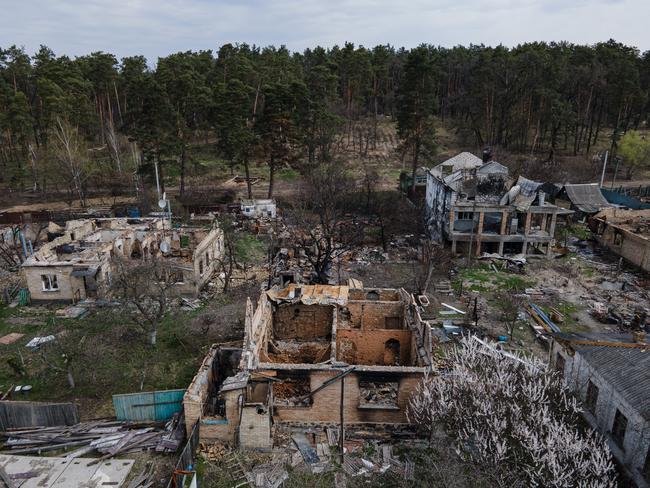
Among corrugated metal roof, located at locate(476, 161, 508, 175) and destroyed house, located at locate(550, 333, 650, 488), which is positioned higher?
corrugated metal roof, located at locate(476, 161, 508, 175)

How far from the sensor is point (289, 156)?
40.4 m

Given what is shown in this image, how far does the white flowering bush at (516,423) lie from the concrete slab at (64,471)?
8.78 m

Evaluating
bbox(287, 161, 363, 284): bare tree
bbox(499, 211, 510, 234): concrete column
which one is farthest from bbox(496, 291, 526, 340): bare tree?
bbox(287, 161, 363, 284): bare tree

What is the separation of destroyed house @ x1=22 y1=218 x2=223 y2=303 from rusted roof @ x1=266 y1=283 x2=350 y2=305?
22.5 ft

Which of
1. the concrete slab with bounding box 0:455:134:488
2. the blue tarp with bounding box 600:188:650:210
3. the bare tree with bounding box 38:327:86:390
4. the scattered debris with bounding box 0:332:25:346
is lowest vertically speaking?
the concrete slab with bounding box 0:455:134:488

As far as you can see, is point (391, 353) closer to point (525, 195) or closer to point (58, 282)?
point (58, 282)

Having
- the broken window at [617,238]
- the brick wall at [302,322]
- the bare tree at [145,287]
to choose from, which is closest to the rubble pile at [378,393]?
the brick wall at [302,322]

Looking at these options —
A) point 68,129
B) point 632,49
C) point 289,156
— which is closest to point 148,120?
point 68,129

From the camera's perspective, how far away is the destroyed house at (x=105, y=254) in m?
24.0

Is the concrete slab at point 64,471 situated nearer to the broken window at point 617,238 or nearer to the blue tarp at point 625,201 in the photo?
the broken window at point 617,238

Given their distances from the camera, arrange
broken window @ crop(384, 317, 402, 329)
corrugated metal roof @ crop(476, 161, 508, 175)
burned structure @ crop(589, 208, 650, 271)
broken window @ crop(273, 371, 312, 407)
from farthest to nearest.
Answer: corrugated metal roof @ crop(476, 161, 508, 175) < burned structure @ crop(589, 208, 650, 271) < broken window @ crop(384, 317, 402, 329) < broken window @ crop(273, 371, 312, 407)

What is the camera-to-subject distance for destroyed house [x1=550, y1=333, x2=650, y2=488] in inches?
492

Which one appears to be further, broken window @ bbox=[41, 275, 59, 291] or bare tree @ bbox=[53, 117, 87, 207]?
bare tree @ bbox=[53, 117, 87, 207]

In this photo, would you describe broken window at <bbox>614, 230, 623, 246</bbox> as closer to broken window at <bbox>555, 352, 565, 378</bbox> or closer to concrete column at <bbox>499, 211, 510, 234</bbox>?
concrete column at <bbox>499, 211, 510, 234</bbox>
